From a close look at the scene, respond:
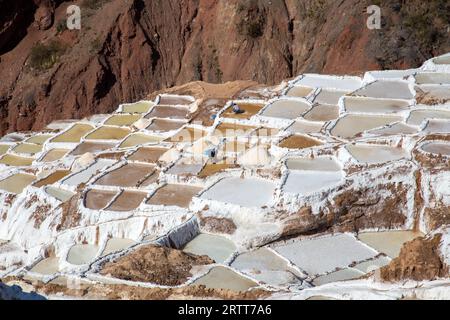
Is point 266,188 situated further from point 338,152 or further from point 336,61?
point 336,61

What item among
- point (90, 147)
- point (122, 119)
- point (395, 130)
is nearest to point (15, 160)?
point (90, 147)

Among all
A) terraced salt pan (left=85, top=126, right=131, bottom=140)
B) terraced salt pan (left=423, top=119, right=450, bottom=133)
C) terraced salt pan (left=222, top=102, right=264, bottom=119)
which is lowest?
terraced salt pan (left=85, top=126, right=131, bottom=140)

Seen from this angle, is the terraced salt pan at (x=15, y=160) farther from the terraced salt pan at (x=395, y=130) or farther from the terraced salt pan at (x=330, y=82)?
the terraced salt pan at (x=395, y=130)

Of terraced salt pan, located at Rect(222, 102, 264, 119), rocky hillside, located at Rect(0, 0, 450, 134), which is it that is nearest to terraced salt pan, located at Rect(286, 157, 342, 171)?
terraced salt pan, located at Rect(222, 102, 264, 119)

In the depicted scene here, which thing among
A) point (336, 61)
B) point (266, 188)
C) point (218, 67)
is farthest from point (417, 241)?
point (218, 67)

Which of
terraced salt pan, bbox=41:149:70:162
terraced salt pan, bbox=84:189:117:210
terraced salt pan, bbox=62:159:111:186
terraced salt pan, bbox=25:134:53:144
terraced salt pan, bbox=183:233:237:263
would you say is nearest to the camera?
terraced salt pan, bbox=183:233:237:263

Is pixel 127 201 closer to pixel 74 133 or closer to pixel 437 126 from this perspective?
pixel 437 126

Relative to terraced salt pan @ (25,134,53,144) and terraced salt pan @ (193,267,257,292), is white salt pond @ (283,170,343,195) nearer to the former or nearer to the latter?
terraced salt pan @ (193,267,257,292)
